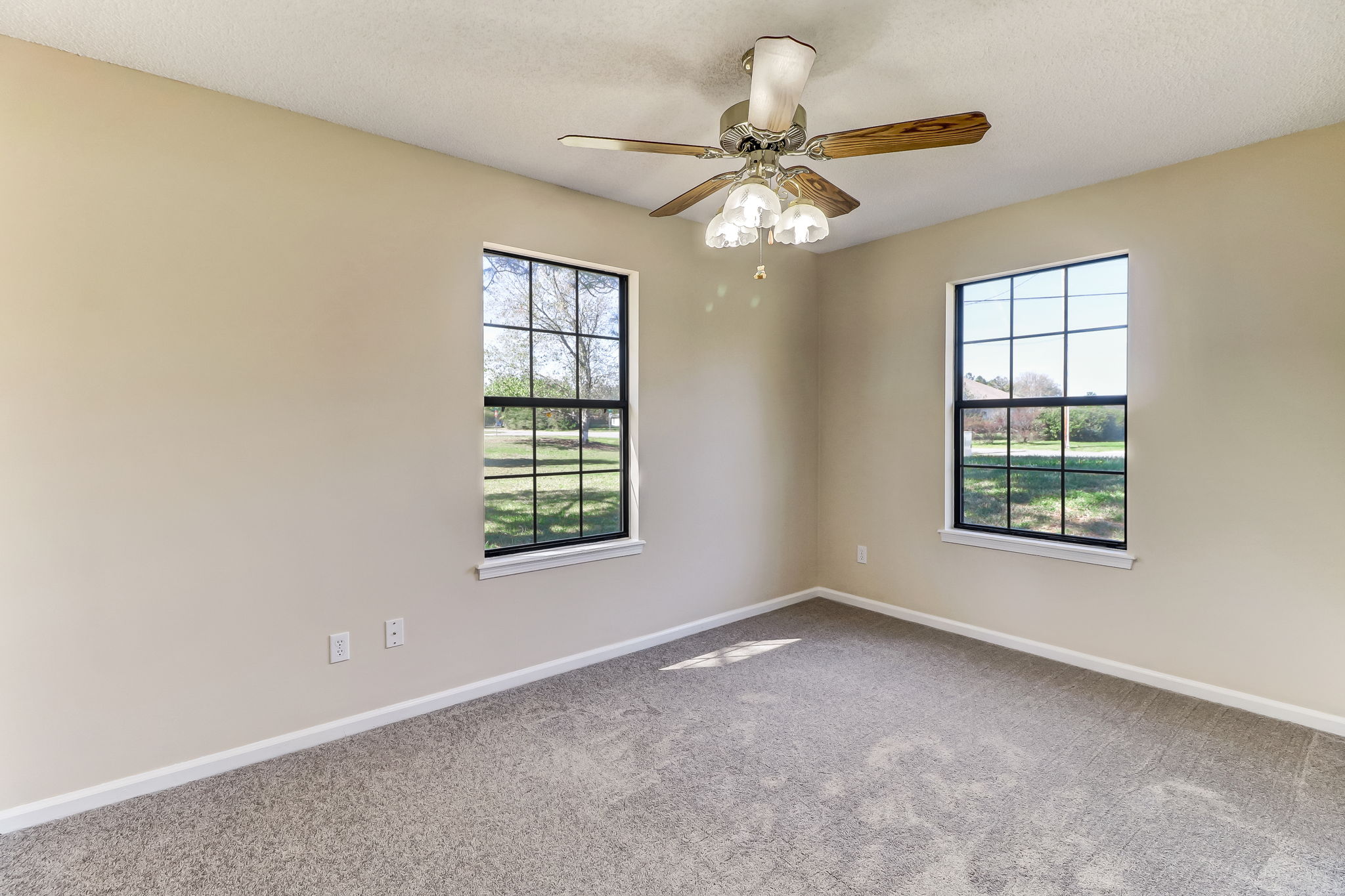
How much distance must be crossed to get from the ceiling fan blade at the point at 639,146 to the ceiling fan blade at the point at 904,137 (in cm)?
33

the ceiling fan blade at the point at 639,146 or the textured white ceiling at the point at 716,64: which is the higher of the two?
the textured white ceiling at the point at 716,64

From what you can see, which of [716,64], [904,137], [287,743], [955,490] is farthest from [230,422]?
[955,490]

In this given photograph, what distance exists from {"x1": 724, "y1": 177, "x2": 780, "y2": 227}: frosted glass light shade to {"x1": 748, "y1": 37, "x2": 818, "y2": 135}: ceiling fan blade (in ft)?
0.52

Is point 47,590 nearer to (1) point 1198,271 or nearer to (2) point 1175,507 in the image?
(2) point 1175,507

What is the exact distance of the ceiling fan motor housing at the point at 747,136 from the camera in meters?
1.96

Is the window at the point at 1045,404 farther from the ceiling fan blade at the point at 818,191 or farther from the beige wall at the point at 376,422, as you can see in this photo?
the ceiling fan blade at the point at 818,191

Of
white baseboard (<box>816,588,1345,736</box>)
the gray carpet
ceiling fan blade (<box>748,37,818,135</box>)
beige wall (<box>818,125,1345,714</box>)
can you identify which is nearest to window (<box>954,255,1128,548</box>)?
beige wall (<box>818,125,1345,714</box>)

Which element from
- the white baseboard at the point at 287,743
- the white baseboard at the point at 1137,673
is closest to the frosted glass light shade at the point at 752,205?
the white baseboard at the point at 287,743

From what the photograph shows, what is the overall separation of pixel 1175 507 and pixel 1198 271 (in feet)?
3.53

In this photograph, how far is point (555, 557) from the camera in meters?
3.13

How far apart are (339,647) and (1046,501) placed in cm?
354

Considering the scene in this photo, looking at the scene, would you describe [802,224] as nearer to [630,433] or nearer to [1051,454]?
[630,433]

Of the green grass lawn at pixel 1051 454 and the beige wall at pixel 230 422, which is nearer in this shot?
the beige wall at pixel 230 422

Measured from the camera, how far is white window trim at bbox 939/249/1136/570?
3312mm
